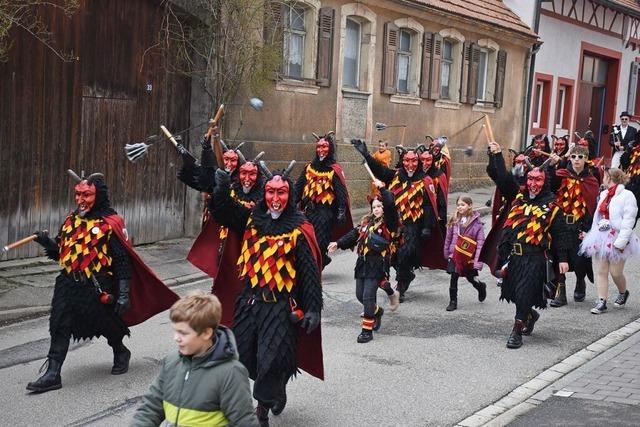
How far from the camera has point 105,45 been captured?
548 inches

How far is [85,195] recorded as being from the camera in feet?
25.6

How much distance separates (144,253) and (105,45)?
3011mm

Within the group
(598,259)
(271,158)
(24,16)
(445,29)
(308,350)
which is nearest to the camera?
(308,350)

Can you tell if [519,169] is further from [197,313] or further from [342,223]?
[197,313]

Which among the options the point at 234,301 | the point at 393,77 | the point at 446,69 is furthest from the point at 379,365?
the point at 446,69

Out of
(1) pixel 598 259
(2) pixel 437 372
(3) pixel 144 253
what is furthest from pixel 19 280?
(1) pixel 598 259

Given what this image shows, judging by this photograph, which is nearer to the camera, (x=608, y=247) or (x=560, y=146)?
(x=608, y=247)

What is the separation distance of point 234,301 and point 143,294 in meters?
1.12

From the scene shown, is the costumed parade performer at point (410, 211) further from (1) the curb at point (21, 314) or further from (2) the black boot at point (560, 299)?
(1) the curb at point (21, 314)

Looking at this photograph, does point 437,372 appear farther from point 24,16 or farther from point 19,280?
point 24,16

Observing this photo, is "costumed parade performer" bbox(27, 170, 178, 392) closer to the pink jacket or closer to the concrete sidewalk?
the concrete sidewalk

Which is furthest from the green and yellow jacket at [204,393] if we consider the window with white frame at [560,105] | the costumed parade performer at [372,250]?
the window with white frame at [560,105]

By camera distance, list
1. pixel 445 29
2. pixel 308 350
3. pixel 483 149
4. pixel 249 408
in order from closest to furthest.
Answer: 1. pixel 249 408
2. pixel 308 350
3. pixel 445 29
4. pixel 483 149

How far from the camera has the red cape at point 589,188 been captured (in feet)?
38.7
